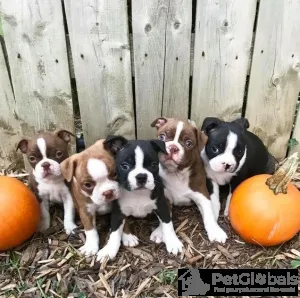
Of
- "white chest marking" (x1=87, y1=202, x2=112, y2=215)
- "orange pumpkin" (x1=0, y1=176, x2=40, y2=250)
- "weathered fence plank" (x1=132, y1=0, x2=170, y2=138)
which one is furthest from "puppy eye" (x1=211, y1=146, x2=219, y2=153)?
"orange pumpkin" (x1=0, y1=176, x2=40, y2=250)

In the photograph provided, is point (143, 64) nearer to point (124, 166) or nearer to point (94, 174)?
point (124, 166)

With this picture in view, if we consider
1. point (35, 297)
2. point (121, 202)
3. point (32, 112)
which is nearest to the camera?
point (35, 297)

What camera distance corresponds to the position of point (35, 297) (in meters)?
3.61

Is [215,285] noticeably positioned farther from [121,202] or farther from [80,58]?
[80,58]

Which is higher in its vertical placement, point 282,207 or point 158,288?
point 282,207

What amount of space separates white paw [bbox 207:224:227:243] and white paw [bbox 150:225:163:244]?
43 cm

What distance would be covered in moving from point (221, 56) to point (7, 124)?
2.21 meters

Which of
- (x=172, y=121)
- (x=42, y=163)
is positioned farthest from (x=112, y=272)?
(x=172, y=121)

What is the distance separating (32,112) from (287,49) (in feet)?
8.25

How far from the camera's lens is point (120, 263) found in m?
3.90

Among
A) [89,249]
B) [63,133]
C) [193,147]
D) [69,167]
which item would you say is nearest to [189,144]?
[193,147]

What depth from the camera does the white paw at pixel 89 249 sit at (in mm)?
3949

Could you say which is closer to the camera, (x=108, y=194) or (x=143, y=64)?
(x=108, y=194)

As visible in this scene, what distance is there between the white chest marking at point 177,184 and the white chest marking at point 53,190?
35.3 inches
